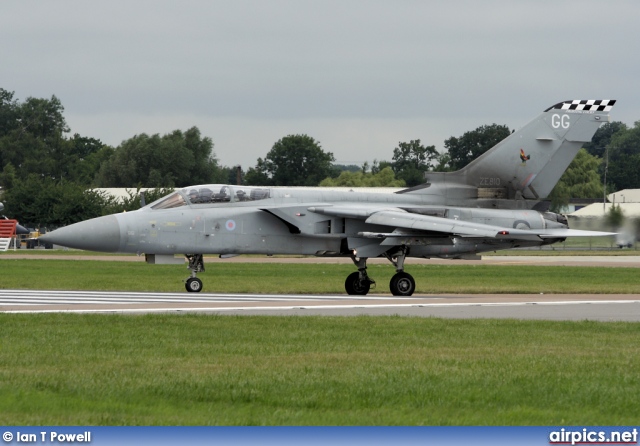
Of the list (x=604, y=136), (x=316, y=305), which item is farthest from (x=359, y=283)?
(x=604, y=136)

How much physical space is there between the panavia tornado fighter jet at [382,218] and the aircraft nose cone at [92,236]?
0.07 feet

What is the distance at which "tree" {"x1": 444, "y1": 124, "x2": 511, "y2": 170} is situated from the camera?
112938 mm

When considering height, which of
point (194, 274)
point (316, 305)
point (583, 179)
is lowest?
point (316, 305)

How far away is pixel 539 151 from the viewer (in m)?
26.2

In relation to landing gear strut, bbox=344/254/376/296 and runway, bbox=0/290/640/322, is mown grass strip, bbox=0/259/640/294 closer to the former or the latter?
landing gear strut, bbox=344/254/376/296

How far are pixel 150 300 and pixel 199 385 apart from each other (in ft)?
37.5

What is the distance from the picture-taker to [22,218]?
82250mm

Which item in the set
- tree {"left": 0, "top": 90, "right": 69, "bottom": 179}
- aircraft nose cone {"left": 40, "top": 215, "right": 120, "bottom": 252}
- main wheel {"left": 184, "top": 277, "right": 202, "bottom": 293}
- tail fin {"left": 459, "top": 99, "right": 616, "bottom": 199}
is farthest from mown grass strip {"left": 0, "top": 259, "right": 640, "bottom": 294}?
tree {"left": 0, "top": 90, "right": 69, "bottom": 179}

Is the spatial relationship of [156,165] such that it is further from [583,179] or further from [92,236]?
[92,236]

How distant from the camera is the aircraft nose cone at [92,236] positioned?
23.6 metres

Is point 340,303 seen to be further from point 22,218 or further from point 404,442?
point 22,218

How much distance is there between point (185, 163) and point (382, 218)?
263ft

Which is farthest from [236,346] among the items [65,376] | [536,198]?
[536,198]

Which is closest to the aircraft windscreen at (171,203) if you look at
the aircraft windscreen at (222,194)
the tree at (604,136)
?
the aircraft windscreen at (222,194)
